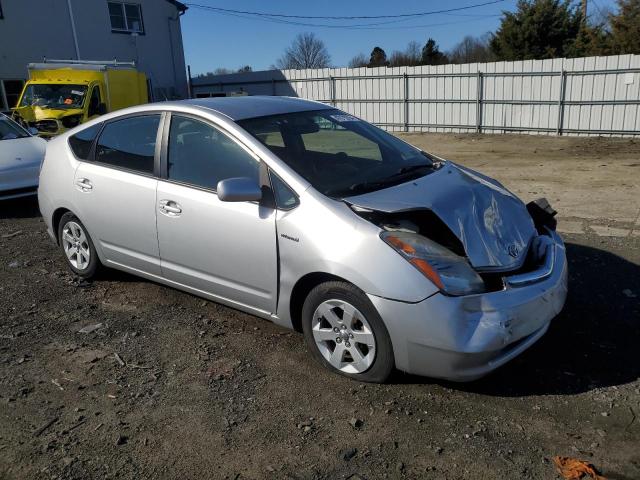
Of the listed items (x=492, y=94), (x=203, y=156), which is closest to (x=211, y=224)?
(x=203, y=156)

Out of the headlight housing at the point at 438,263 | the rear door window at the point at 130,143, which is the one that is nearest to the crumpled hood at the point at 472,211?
the headlight housing at the point at 438,263

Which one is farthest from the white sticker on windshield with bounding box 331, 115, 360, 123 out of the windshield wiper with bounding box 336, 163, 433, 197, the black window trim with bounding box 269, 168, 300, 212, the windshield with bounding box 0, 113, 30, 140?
the windshield with bounding box 0, 113, 30, 140

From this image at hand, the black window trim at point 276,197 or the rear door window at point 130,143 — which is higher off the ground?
the rear door window at point 130,143

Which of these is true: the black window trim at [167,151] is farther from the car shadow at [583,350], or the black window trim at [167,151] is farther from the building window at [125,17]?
the building window at [125,17]

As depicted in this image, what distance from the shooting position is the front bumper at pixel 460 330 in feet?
9.47

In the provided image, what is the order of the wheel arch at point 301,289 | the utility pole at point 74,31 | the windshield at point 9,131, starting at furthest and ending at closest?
the utility pole at point 74,31 < the windshield at point 9,131 < the wheel arch at point 301,289

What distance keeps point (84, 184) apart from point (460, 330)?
3413 millimetres

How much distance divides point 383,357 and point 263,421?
755 mm

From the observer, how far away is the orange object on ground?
98.7 inches

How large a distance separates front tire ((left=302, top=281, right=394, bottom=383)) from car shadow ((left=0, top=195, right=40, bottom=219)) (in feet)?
20.3

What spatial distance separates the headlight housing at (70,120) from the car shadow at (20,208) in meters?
3.58

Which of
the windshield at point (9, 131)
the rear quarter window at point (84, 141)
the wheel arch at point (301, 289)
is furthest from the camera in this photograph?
the windshield at point (9, 131)

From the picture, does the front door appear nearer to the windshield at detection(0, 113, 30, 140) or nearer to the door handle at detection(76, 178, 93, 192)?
the door handle at detection(76, 178, 93, 192)

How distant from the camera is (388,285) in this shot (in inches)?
117
